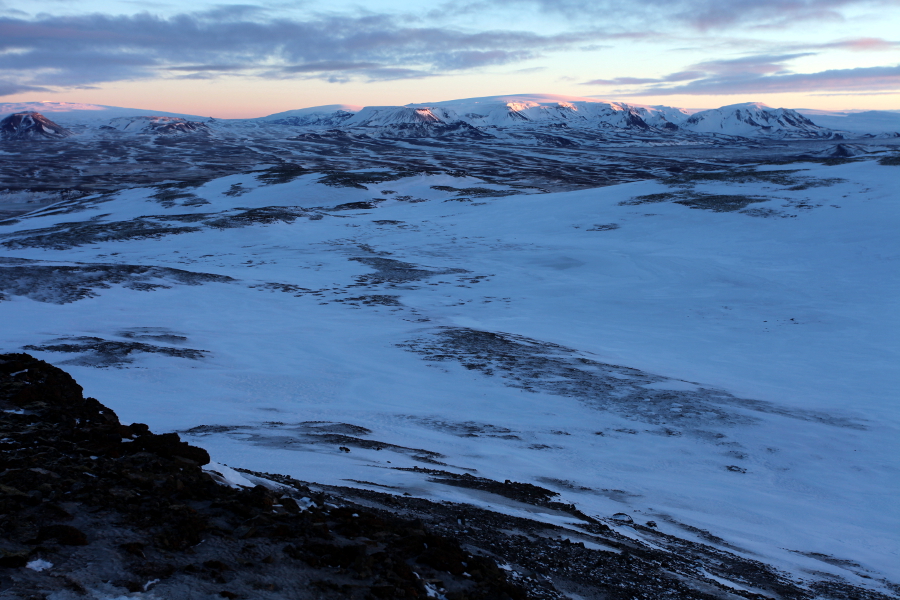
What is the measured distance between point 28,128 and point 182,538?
16946 cm

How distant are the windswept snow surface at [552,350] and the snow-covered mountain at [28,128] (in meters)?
134

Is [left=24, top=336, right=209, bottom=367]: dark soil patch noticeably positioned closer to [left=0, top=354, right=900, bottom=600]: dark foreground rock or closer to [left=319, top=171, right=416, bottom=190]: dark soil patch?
[left=0, top=354, right=900, bottom=600]: dark foreground rock

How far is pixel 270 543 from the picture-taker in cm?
366

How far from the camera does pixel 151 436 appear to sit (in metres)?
4.89

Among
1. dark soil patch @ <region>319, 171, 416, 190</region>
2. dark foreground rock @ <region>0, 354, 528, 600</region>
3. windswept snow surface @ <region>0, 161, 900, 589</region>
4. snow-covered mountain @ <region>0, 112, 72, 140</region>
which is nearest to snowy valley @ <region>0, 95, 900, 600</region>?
windswept snow surface @ <region>0, 161, 900, 589</region>

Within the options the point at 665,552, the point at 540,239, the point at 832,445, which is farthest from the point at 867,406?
the point at 540,239

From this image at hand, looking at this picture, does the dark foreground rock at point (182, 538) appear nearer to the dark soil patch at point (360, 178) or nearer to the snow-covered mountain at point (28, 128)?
the dark soil patch at point (360, 178)

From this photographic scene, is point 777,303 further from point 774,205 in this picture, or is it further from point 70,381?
point 70,381

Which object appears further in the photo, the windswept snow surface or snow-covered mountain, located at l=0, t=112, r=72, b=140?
snow-covered mountain, located at l=0, t=112, r=72, b=140

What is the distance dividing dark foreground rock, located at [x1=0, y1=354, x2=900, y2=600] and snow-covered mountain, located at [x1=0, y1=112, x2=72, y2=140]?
160 m

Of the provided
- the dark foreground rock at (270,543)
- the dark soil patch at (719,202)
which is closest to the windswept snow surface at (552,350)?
the dark soil patch at (719,202)

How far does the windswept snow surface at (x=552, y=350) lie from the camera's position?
6.93 m

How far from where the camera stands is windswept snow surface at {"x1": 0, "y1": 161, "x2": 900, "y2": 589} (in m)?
6.93

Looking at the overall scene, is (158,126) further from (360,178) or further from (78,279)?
(78,279)
